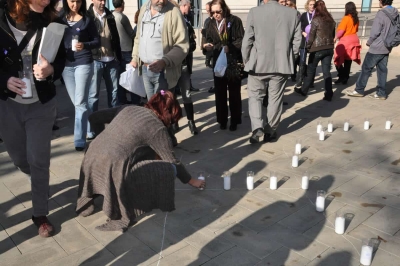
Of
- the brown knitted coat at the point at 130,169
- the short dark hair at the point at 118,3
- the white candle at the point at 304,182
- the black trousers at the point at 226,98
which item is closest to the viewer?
the brown knitted coat at the point at 130,169

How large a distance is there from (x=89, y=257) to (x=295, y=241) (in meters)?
1.55

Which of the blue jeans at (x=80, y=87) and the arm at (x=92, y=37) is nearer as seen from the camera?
the blue jeans at (x=80, y=87)

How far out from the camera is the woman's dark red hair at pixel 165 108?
3.38 metres

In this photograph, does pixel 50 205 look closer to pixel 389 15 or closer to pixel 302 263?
pixel 302 263

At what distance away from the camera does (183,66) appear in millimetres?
5562

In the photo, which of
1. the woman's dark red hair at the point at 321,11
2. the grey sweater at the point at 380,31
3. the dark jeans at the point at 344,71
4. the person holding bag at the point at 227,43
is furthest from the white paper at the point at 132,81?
the dark jeans at the point at 344,71

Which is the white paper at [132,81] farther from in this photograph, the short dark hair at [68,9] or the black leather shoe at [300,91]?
the black leather shoe at [300,91]

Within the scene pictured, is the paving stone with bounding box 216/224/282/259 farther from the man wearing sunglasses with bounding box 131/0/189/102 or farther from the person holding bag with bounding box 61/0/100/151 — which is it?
the person holding bag with bounding box 61/0/100/151

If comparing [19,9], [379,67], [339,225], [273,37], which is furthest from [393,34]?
[19,9]

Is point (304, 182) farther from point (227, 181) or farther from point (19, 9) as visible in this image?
point (19, 9)

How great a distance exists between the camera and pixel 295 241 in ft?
10.5

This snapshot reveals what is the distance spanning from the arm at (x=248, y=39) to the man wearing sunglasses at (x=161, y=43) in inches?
36.1

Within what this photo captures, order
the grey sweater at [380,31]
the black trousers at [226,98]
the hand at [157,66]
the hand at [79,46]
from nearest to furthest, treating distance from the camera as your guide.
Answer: the hand at [157,66] → the hand at [79,46] → the black trousers at [226,98] → the grey sweater at [380,31]

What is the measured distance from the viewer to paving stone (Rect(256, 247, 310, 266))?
2.92m
